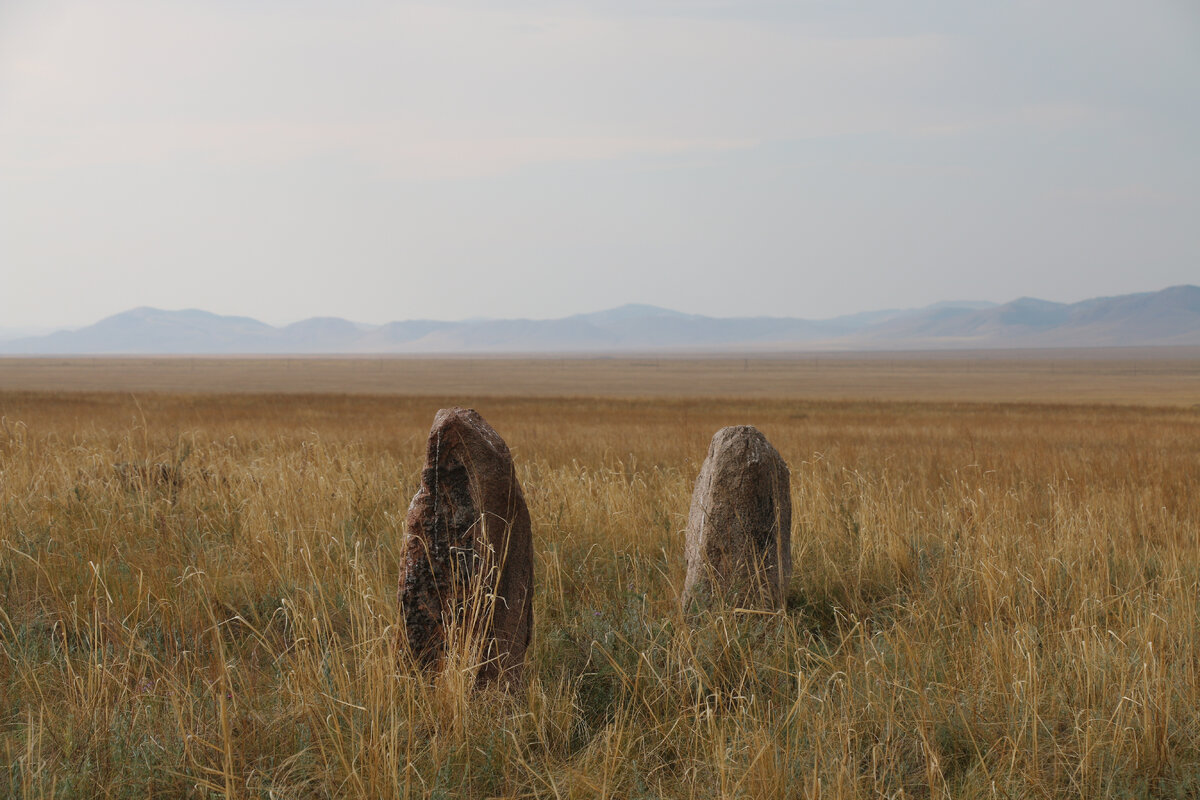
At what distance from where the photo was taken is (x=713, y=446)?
490 cm

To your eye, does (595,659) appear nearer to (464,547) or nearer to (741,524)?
(464,547)

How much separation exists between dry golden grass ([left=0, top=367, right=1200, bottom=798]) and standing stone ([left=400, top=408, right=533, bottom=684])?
180mm

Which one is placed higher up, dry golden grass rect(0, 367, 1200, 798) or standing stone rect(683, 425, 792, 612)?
standing stone rect(683, 425, 792, 612)

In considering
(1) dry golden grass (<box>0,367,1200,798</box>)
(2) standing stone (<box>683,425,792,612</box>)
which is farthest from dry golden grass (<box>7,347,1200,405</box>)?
(2) standing stone (<box>683,425,792,612</box>)

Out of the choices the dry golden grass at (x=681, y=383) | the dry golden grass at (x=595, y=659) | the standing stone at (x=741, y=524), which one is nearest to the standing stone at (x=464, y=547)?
the dry golden grass at (x=595, y=659)

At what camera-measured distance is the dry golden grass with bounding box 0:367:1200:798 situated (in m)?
3.07

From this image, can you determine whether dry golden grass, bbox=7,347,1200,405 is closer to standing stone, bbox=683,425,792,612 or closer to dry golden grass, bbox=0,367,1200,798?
dry golden grass, bbox=0,367,1200,798

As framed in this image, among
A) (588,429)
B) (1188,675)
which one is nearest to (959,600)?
(1188,675)

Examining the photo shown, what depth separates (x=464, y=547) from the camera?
3.70 metres

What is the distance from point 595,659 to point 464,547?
3.36ft

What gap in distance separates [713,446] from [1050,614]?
2.32 meters

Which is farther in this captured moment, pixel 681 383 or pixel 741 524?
pixel 681 383

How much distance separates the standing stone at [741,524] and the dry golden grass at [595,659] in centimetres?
22

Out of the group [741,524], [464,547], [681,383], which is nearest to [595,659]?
[464,547]
